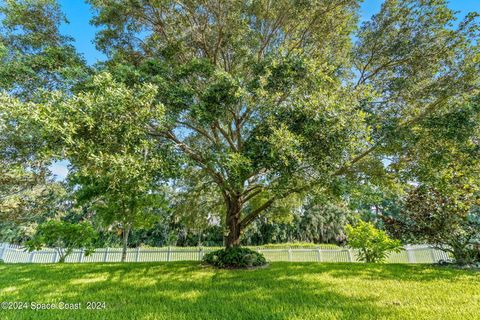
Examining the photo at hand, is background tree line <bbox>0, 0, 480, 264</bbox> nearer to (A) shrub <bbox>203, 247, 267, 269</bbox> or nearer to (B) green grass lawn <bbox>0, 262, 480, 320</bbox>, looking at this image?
(A) shrub <bbox>203, 247, 267, 269</bbox>

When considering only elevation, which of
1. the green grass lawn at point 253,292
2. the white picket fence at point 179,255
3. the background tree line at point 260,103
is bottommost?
the green grass lawn at point 253,292

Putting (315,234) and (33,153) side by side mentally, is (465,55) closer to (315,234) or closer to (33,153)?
(33,153)

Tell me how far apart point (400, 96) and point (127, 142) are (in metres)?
6.84

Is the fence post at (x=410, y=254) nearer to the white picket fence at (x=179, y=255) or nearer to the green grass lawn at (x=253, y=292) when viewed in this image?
the white picket fence at (x=179, y=255)

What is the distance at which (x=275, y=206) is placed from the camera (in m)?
10.3

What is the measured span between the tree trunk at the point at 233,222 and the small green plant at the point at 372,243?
14.8ft

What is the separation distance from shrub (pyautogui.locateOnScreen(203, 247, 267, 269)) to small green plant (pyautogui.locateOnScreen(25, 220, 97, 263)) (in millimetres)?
5160

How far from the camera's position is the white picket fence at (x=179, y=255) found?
32.9ft

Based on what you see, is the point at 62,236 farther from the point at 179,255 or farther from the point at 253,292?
the point at 253,292

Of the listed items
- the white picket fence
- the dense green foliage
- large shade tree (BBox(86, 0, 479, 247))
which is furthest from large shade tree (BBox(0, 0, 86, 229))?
the dense green foliage

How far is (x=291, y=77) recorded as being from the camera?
550 cm

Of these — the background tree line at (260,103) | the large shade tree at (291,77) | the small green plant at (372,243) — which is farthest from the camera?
the small green plant at (372,243)

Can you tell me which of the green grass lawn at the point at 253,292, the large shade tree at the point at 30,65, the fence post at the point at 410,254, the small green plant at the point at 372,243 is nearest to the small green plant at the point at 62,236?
the green grass lawn at the point at 253,292

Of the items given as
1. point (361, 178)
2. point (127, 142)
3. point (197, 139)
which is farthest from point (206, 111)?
point (361, 178)
